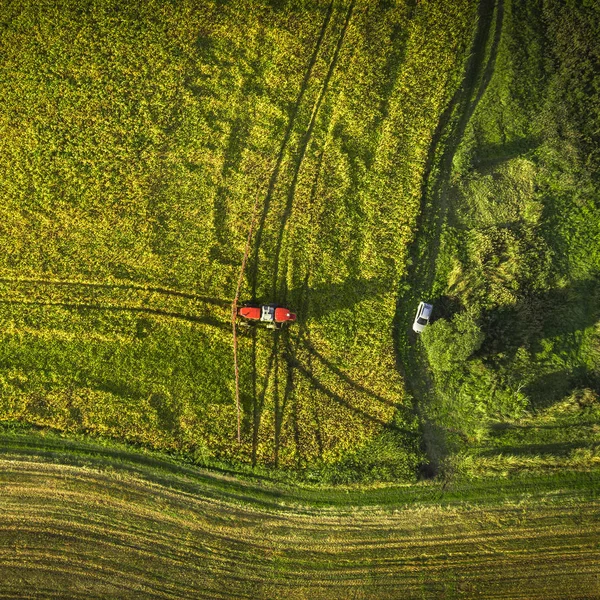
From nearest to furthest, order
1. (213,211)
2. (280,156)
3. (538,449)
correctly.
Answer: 1. (538,449)
2. (213,211)
3. (280,156)

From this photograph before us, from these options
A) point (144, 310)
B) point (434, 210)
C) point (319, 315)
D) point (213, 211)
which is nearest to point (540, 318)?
point (434, 210)

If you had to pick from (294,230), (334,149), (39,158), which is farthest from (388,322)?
(39,158)

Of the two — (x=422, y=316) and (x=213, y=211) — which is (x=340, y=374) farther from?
(x=213, y=211)

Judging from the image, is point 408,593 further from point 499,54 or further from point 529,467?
point 499,54

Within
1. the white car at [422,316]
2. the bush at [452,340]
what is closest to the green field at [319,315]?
the bush at [452,340]

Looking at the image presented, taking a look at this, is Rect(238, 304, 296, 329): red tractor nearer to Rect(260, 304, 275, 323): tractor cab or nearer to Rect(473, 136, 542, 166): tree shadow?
Rect(260, 304, 275, 323): tractor cab

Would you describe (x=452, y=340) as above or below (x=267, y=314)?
below

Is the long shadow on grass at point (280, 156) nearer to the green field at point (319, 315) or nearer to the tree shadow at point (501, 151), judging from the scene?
the green field at point (319, 315)

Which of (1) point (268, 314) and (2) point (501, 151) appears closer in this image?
(1) point (268, 314)
